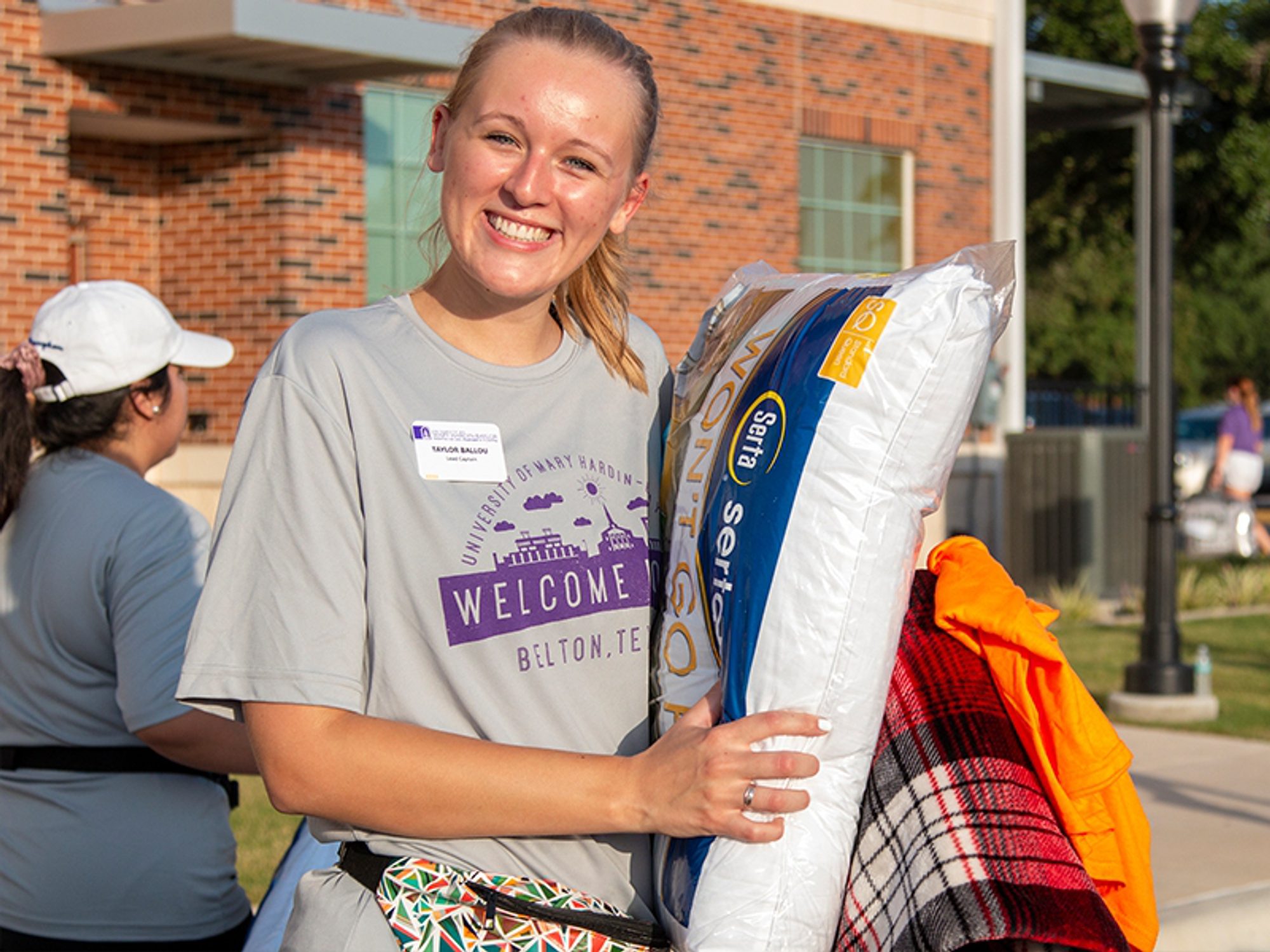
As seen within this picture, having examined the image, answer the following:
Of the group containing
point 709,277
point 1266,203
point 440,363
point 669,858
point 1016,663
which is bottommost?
point 669,858

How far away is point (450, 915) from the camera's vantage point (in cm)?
202

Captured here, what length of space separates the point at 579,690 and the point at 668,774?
23 centimetres

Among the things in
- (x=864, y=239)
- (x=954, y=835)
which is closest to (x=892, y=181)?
(x=864, y=239)

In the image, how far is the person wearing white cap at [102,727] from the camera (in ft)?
10.0

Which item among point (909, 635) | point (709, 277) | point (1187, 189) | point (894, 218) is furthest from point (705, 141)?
point (1187, 189)

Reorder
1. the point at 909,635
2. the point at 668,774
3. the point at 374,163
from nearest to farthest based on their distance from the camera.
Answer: the point at 668,774
the point at 909,635
the point at 374,163

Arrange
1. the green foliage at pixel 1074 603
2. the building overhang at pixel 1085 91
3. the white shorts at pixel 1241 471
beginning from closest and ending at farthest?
1. the green foliage at pixel 1074 603
2. the building overhang at pixel 1085 91
3. the white shorts at pixel 1241 471

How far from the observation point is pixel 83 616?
3115 mm

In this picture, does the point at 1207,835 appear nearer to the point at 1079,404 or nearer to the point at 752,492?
the point at 752,492

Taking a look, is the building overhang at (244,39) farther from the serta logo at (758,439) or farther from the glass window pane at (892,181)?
the serta logo at (758,439)

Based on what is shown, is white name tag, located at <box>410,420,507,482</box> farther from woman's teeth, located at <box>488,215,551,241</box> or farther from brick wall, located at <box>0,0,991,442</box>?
brick wall, located at <box>0,0,991,442</box>

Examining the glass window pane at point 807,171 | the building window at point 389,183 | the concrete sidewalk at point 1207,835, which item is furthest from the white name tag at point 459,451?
the glass window pane at point 807,171

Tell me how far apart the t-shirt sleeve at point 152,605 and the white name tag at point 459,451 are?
3.55 ft

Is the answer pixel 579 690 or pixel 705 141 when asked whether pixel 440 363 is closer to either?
pixel 579 690
